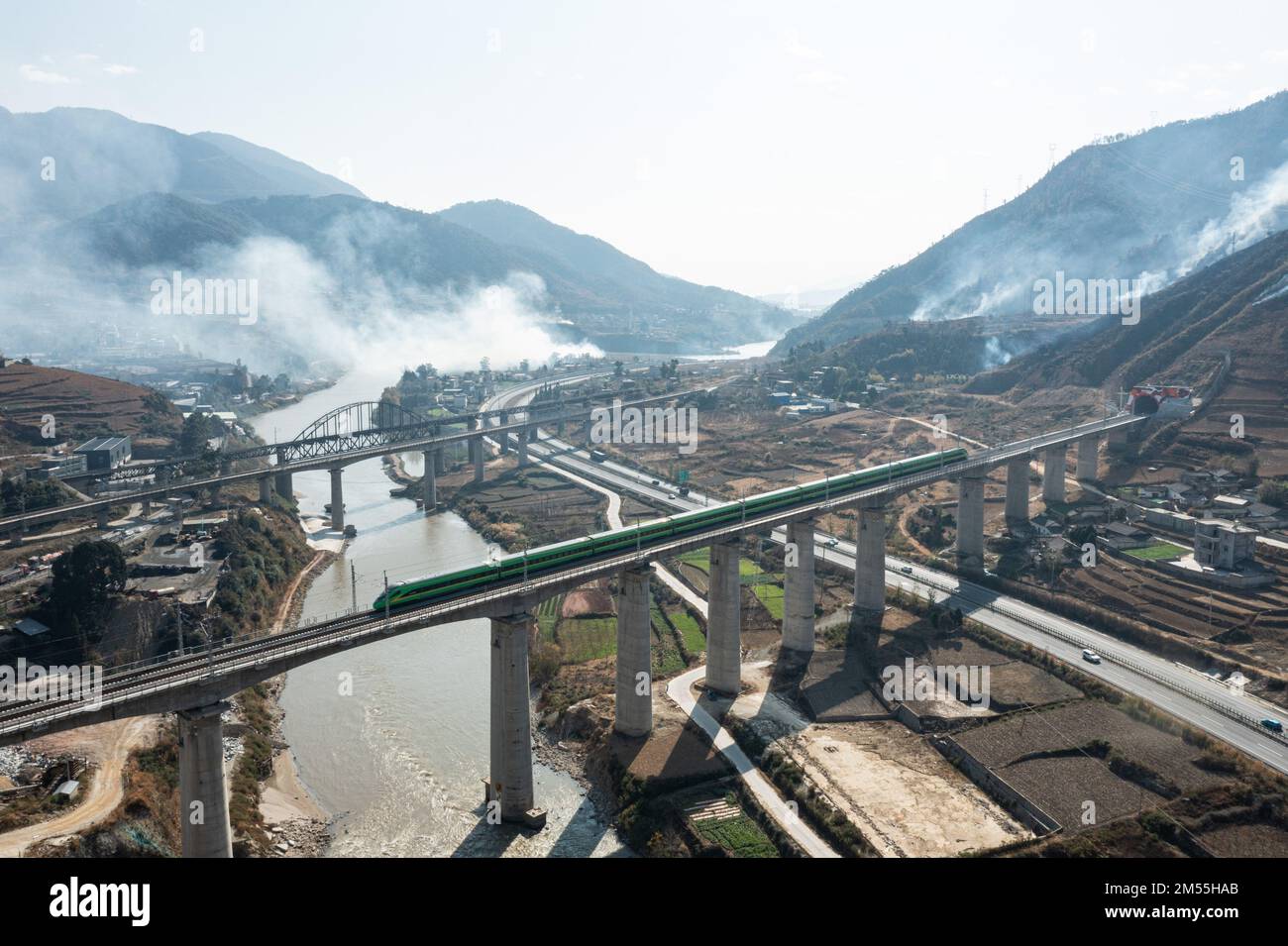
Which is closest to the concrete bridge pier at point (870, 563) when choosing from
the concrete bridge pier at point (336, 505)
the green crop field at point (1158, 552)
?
the green crop field at point (1158, 552)

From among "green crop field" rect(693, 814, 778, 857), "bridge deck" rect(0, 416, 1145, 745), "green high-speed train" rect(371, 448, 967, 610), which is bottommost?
"green crop field" rect(693, 814, 778, 857)

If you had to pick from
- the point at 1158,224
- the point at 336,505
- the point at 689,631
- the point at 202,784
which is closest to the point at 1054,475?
the point at 689,631

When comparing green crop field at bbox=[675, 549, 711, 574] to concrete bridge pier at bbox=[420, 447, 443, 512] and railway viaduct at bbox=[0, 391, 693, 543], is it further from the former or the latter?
concrete bridge pier at bbox=[420, 447, 443, 512]

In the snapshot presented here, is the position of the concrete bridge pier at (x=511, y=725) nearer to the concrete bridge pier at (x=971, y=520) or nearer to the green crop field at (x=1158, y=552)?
the concrete bridge pier at (x=971, y=520)

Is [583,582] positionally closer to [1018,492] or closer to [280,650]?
[280,650]

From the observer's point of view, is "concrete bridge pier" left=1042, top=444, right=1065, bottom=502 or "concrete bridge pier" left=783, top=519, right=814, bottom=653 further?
"concrete bridge pier" left=1042, top=444, right=1065, bottom=502

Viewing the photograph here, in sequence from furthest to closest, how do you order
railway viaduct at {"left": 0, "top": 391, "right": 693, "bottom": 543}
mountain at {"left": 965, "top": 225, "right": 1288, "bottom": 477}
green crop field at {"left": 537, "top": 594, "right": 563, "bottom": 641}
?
mountain at {"left": 965, "top": 225, "right": 1288, "bottom": 477} < railway viaduct at {"left": 0, "top": 391, "right": 693, "bottom": 543} < green crop field at {"left": 537, "top": 594, "right": 563, "bottom": 641}

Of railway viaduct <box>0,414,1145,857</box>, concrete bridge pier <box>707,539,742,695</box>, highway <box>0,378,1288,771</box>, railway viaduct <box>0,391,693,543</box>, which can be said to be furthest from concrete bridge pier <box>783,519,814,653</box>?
railway viaduct <box>0,391,693,543</box>

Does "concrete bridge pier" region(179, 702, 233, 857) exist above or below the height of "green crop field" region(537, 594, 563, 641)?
above
